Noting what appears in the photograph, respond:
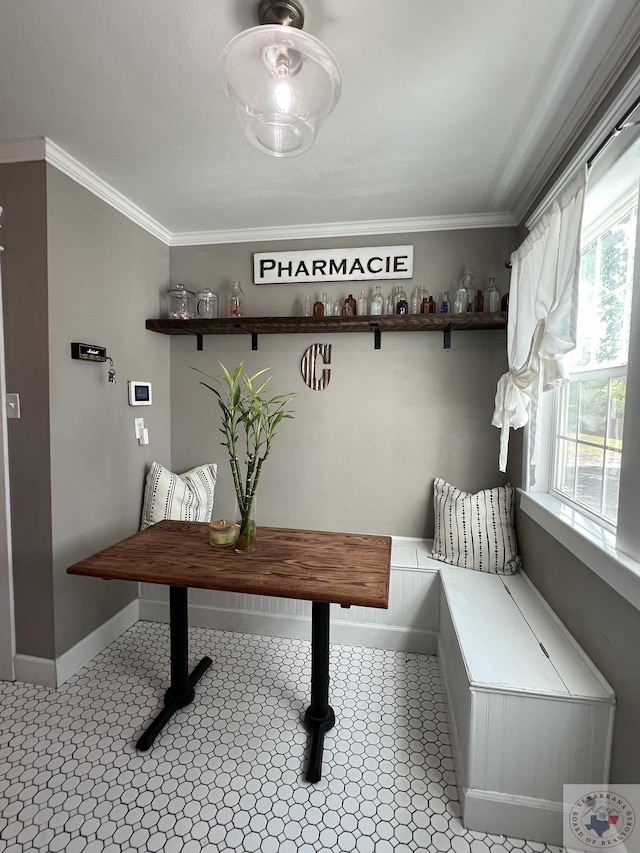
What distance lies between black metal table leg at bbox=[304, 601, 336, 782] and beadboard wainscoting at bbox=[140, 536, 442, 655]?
2.02 ft

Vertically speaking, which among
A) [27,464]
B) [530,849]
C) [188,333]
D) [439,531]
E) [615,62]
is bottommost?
[530,849]

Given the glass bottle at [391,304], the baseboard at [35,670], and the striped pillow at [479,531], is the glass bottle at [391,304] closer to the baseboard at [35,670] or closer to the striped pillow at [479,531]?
the striped pillow at [479,531]

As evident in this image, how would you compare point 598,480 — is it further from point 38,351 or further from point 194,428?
point 38,351

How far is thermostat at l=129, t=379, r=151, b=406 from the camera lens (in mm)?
2342

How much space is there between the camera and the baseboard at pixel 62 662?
189 centimetres

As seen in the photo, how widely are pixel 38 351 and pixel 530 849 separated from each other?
2673 mm

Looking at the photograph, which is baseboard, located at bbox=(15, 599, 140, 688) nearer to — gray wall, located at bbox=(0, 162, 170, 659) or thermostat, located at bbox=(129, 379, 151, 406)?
gray wall, located at bbox=(0, 162, 170, 659)

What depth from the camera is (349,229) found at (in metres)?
2.45

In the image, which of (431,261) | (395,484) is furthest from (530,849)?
(431,261)

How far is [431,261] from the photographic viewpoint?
238 cm

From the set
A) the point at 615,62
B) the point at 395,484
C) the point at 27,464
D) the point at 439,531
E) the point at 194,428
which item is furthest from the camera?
the point at 194,428

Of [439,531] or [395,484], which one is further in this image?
[395,484]

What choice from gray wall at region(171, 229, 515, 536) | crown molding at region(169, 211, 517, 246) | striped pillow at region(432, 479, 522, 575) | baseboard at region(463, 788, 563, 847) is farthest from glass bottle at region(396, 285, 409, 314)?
baseboard at region(463, 788, 563, 847)

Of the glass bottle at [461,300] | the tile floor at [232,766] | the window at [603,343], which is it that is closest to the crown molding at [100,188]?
the glass bottle at [461,300]
